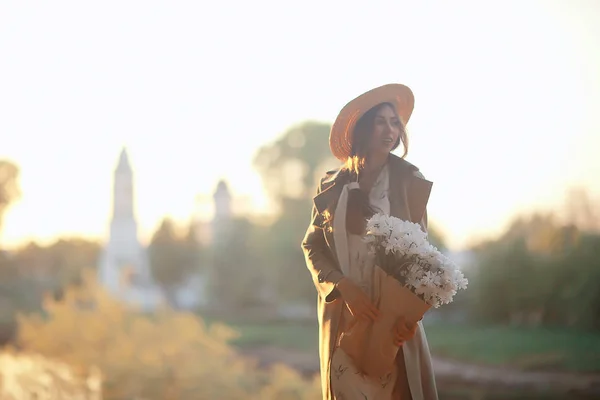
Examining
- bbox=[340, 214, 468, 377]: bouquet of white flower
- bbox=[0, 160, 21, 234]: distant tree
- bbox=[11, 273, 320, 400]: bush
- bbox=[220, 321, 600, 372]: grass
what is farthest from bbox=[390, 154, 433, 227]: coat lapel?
bbox=[0, 160, 21, 234]: distant tree

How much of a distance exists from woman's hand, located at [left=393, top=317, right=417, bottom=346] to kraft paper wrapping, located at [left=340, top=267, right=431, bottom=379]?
11 mm

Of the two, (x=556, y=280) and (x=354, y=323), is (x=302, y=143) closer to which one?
(x=556, y=280)

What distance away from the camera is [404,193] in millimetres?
1995

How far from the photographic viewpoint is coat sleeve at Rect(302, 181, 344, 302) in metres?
1.92

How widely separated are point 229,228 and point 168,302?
91cm

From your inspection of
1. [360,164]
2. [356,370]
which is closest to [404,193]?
[360,164]

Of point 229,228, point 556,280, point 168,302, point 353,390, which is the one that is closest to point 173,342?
point 168,302

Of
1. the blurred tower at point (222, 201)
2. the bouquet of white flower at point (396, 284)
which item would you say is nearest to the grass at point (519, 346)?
the blurred tower at point (222, 201)

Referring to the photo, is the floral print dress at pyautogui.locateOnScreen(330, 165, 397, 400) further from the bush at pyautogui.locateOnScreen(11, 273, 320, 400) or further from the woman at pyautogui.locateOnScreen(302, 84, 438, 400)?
the bush at pyautogui.locateOnScreen(11, 273, 320, 400)

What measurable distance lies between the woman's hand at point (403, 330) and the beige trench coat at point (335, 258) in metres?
0.09

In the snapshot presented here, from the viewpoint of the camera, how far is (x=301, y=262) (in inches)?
257

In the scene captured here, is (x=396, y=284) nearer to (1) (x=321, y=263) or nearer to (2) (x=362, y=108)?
(1) (x=321, y=263)

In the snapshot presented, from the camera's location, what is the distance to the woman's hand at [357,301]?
185cm

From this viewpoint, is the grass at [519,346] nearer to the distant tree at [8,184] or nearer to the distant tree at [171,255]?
the distant tree at [171,255]
